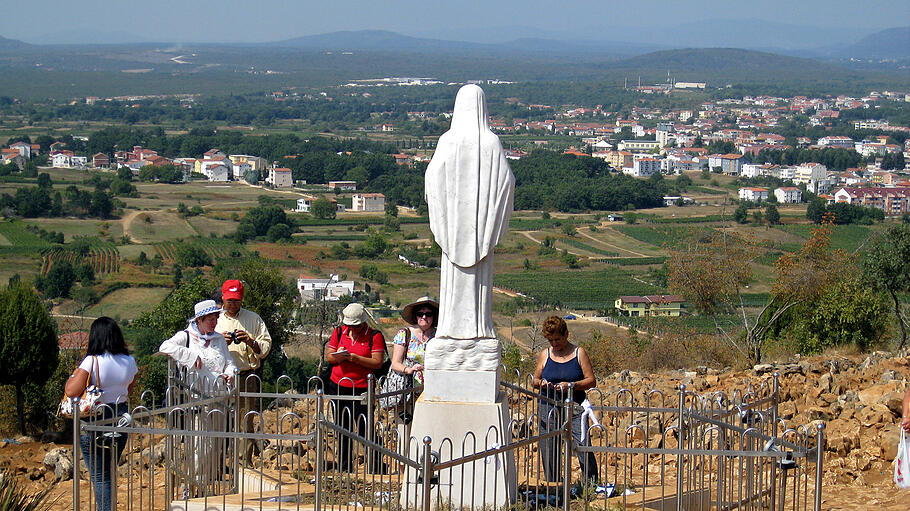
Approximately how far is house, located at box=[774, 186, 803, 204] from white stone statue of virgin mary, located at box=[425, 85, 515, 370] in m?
89.3

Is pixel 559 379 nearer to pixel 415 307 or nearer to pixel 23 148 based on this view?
pixel 415 307

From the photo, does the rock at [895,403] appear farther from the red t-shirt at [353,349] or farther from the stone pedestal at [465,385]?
the red t-shirt at [353,349]

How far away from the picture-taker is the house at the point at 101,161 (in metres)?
112

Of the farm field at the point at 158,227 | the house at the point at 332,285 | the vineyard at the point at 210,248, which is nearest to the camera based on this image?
the house at the point at 332,285

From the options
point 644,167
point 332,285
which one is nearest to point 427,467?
point 332,285

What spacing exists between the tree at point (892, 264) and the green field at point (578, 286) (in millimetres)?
29695

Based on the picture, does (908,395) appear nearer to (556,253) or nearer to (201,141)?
(556,253)

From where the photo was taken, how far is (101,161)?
4481 inches

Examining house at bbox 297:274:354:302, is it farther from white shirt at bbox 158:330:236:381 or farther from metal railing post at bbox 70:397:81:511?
metal railing post at bbox 70:397:81:511

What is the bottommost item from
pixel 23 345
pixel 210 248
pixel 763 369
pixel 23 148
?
pixel 210 248

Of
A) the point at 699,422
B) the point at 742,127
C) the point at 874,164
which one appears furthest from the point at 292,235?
the point at 742,127

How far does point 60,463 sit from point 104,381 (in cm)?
272

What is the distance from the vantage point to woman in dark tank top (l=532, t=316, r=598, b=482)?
21.1ft

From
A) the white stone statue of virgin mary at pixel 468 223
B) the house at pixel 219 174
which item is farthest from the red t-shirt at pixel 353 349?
the house at pixel 219 174
